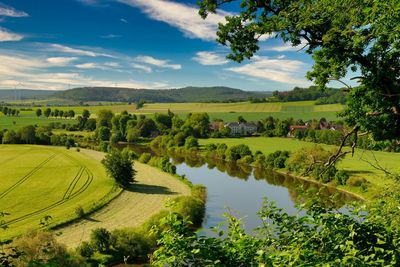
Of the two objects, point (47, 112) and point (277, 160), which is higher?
point (47, 112)

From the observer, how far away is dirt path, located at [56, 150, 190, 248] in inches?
1276

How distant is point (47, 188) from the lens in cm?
4788

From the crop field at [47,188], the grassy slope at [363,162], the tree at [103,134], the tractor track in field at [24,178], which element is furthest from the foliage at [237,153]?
the tree at [103,134]

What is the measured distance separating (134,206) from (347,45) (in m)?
36.6

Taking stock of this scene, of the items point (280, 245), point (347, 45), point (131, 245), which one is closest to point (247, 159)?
point (131, 245)

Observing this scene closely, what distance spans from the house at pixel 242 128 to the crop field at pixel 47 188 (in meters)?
60.2

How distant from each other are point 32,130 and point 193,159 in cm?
4741

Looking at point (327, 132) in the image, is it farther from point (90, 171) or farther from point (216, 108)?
point (216, 108)

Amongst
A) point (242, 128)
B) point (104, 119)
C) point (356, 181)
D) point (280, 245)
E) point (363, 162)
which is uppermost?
point (280, 245)

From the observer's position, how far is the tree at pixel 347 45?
27.0ft

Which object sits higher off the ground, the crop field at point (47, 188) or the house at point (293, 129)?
the house at point (293, 129)

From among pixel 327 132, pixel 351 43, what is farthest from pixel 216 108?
pixel 351 43

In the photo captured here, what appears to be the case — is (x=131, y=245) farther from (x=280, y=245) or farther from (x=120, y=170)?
(x=280, y=245)

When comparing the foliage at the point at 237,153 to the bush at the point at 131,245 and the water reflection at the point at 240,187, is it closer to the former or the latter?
the water reflection at the point at 240,187
